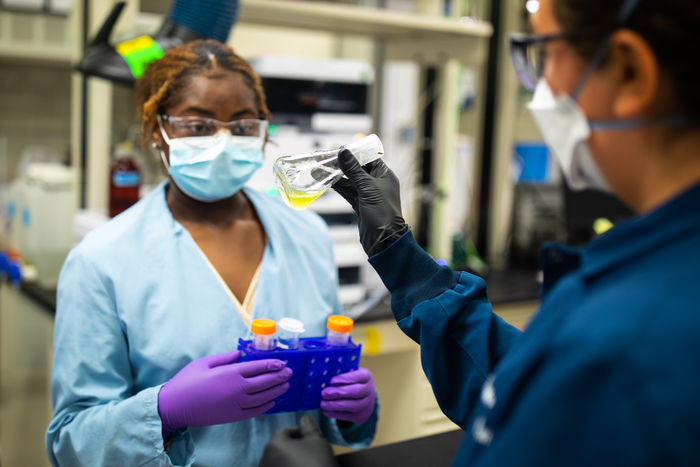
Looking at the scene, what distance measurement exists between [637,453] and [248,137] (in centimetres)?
100

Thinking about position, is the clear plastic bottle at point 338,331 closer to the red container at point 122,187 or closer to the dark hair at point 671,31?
the dark hair at point 671,31

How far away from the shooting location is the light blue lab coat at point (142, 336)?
1006 millimetres

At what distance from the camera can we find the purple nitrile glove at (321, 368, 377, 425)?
43.5 inches

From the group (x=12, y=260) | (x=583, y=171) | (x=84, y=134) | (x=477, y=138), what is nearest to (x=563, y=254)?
(x=583, y=171)

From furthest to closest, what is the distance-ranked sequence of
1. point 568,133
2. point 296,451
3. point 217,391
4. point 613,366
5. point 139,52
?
1. point 139,52
2. point 217,391
3. point 296,451
4. point 568,133
5. point 613,366

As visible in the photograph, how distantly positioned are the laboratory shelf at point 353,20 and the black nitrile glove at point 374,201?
1170 millimetres

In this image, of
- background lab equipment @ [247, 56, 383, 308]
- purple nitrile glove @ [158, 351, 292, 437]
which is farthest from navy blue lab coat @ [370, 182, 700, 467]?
background lab equipment @ [247, 56, 383, 308]

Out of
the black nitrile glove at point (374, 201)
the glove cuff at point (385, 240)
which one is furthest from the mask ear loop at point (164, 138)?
the glove cuff at point (385, 240)

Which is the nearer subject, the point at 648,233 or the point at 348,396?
the point at 648,233

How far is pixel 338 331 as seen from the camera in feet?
3.59

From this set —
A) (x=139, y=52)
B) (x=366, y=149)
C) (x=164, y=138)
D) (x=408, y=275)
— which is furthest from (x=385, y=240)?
(x=139, y=52)

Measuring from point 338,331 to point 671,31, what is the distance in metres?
0.76

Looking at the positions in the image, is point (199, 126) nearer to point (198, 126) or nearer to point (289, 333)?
point (198, 126)

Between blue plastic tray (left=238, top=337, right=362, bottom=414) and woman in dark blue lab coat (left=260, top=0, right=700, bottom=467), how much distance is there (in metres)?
0.50
